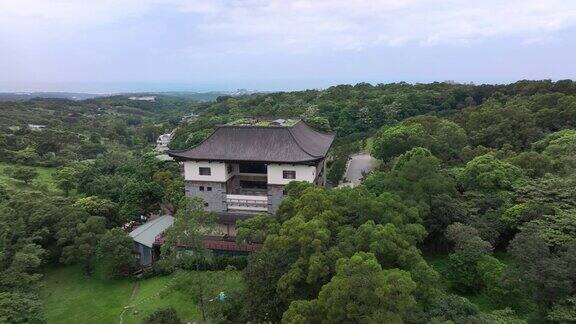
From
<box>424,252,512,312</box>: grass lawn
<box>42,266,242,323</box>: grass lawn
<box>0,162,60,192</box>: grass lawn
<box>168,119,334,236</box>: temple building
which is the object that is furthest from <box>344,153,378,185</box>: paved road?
<box>0,162,60,192</box>: grass lawn

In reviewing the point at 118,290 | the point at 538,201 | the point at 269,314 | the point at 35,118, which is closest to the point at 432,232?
the point at 538,201

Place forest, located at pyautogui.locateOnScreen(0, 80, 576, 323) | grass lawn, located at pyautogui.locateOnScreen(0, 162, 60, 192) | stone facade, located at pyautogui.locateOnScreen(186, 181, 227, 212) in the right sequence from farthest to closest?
grass lawn, located at pyautogui.locateOnScreen(0, 162, 60, 192) → stone facade, located at pyautogui.locateOnScreen(186, 181, 227, 212) → forest, located at pyautogui.locateOnScreen(0, 80, 576, 323)

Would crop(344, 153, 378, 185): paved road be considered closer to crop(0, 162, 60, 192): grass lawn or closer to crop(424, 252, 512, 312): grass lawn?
crop(424, 252, 512, 312): grass lawn

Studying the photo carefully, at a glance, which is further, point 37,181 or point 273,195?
point 37,181

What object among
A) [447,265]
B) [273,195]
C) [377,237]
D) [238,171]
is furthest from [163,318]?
[447,265]

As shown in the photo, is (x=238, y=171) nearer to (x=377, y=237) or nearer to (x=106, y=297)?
(x=106, y=297)

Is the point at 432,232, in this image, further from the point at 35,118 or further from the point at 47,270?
the point at 35,118

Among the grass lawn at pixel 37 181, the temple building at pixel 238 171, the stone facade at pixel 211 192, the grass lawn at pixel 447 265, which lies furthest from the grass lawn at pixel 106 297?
the grass lawn at pixel 37 181
